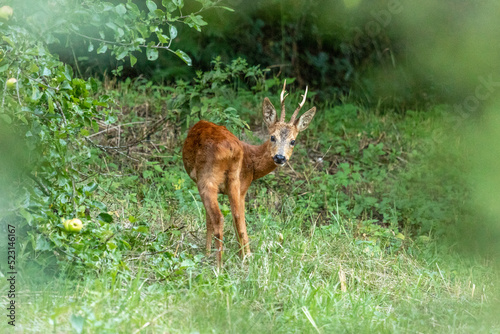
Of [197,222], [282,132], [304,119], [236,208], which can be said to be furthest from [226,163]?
[304,119]

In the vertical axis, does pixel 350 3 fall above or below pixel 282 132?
above

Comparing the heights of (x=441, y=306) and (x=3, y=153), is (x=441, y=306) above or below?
below

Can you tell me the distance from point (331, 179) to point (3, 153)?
4.81 metres

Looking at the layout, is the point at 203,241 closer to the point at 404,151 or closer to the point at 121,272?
the point at 121,272

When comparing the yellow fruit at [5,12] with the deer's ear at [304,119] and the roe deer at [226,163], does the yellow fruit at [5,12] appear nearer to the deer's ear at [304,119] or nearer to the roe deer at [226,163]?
the roe deer at [226,163]

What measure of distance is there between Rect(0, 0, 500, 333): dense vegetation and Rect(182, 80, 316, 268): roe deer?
0.20m

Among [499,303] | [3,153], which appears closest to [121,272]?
[3,153]

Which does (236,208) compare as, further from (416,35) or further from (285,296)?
(416,35)

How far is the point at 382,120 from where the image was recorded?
7.15 m

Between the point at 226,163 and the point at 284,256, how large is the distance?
2.38 ft

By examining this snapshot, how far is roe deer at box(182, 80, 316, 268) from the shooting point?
405 centimetres

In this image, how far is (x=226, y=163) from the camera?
4.17m

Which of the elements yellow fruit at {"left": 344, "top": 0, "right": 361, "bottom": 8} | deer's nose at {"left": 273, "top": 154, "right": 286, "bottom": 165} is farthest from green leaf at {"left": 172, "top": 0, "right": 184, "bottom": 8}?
deer's nose at {"left": 273, "top": 154, "right": 286, "bottom": 165}

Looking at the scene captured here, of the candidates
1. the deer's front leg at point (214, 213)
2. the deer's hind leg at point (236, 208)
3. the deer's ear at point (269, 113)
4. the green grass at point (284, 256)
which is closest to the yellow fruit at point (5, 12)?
the green grass at point (284, 256)
